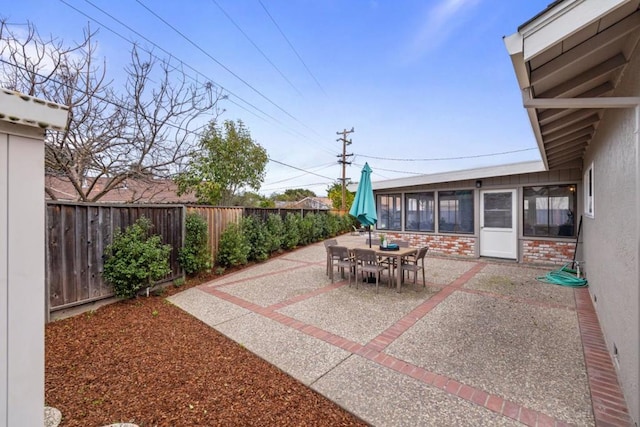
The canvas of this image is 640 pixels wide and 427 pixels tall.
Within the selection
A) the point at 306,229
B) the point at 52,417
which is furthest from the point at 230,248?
the point at 52,417

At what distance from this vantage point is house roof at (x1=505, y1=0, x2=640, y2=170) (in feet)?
6.18

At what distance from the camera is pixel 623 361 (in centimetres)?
256

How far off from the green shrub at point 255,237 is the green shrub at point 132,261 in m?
3.14

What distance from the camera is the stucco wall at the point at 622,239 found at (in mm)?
2207

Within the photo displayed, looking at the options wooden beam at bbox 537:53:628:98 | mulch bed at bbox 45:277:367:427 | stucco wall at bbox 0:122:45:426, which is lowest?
mulch bed at bbox 45:277:367:427

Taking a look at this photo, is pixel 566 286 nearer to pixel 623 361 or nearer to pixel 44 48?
pixel 623 361

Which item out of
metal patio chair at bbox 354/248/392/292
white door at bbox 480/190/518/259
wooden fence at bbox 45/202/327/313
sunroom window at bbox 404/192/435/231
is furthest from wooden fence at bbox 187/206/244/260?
white door at bbox 480/190/518/259

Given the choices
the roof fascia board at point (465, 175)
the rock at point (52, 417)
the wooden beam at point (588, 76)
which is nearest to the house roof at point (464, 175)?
the roof fascia board at point (465, 175)

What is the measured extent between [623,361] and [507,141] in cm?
2103

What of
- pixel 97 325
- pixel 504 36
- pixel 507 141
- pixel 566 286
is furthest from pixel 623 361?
pixel 507 141

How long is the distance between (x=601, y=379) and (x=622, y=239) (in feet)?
4.64

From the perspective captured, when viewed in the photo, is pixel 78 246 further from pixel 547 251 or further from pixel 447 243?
pixel 547 251

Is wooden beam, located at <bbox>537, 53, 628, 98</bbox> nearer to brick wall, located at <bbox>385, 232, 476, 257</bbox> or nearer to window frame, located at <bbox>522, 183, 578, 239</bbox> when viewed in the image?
window frame, located at <bbox>522, 183, 578, 239</bbox>

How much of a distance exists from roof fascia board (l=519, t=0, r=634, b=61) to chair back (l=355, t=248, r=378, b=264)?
4.28 metres
